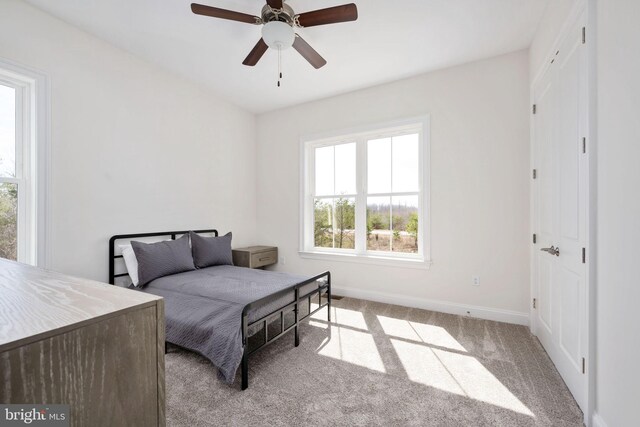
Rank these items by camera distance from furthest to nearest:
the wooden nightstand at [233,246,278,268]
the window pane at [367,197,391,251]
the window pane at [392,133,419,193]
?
the wooden nightstand at [233,246,278,268] → the window pane at [367,197,391,251] → the window pane at [392,133,419,193]

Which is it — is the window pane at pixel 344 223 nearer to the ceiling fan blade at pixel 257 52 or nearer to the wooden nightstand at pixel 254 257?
the wooden nightstand at pixel 254 257

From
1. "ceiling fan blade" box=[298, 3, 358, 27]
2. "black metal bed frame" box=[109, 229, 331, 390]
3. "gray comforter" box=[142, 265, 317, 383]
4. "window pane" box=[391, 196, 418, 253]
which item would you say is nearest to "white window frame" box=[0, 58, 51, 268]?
"black metal bed frame" box=[109, 229, 331, 390]

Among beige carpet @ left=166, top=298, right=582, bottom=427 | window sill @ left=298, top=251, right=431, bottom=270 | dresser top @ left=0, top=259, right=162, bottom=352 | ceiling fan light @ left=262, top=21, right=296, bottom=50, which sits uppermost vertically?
ceiling fan light @ left=262, top=21, right=296, bottom=50

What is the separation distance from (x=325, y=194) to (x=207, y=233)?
178cm

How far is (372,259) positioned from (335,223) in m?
0.81

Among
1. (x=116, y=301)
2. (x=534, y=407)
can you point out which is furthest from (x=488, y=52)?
(x=116, y=301)

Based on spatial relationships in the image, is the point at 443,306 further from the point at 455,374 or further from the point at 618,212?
the point at 618,212

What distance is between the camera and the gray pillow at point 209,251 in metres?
3.49

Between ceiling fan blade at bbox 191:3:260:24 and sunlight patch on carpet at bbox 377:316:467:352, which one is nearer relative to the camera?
ceiling fan blade at bbox 191:3:260:24

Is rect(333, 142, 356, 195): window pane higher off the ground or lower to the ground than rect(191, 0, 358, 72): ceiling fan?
lower

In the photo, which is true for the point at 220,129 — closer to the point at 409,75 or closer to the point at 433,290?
the point at 409,75

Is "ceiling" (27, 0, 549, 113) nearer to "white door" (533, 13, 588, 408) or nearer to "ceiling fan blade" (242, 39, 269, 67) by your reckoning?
"ceiling fan blade" (242, 39, 269, 67)

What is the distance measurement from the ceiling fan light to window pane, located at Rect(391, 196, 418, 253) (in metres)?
2.30

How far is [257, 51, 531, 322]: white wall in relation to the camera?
3033 millimetres
